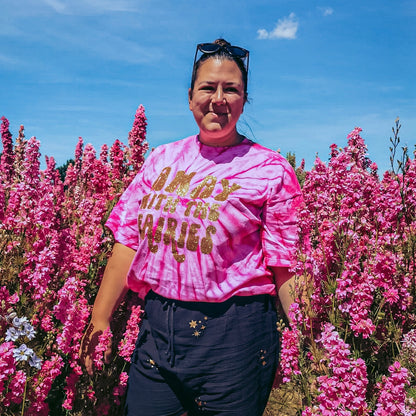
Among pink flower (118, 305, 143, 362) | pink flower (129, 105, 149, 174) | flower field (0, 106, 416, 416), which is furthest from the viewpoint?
pink flower (129, 105, 149, 174)

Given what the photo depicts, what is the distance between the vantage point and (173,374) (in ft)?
7.17

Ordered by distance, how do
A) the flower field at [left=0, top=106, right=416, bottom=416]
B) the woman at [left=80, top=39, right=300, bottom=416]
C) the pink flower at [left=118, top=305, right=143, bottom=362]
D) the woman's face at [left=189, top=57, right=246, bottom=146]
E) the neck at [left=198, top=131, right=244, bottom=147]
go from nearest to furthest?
the woman at [left=80, top=39, right=300, bottom=416], the flower field at [left=0, top=106, right=416, bottom=416], the woman's face at [left=189, top=57, right=246, bottom=146], the neck at [left=198, top=131, right=244, bottom=147], the pink flower at [left=118, top=305, right=143, bottom=362]

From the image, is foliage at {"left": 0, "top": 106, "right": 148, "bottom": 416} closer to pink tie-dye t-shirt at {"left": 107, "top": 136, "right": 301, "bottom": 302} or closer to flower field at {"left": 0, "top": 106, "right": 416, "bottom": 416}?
flower field at {"left": 0, "top": 106, "right": 416, "bottom": 416}

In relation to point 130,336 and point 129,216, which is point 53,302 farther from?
point 129,216

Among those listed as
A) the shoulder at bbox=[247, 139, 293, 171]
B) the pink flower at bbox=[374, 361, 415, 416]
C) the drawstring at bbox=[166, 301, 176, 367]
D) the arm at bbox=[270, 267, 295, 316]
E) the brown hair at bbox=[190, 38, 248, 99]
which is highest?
the brown hair at bbox=[190, 38, 248, 99]

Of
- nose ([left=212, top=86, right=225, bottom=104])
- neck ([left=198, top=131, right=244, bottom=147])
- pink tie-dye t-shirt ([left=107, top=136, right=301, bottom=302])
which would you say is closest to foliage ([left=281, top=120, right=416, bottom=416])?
pink tie-dye t-shirt ([left=107, top=136, right=301, bottom=302])

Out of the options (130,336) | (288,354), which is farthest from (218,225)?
(130,336)

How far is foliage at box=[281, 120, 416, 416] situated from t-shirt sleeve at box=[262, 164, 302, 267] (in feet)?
0.19

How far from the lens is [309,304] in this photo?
7.39ft

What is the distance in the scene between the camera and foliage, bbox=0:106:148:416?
2623 mm

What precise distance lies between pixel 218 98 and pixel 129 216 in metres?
0.86

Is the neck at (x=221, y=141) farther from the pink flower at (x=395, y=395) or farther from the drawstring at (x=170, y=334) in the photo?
the pink flower at (x=395, y=395)

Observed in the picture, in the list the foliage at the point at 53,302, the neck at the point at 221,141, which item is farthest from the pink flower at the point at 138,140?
the neck at the point at 221,141

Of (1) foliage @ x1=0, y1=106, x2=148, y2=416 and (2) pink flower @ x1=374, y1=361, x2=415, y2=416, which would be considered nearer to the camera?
(2) pink flower @ x1=374, y1=361, x2=415, y2=416
